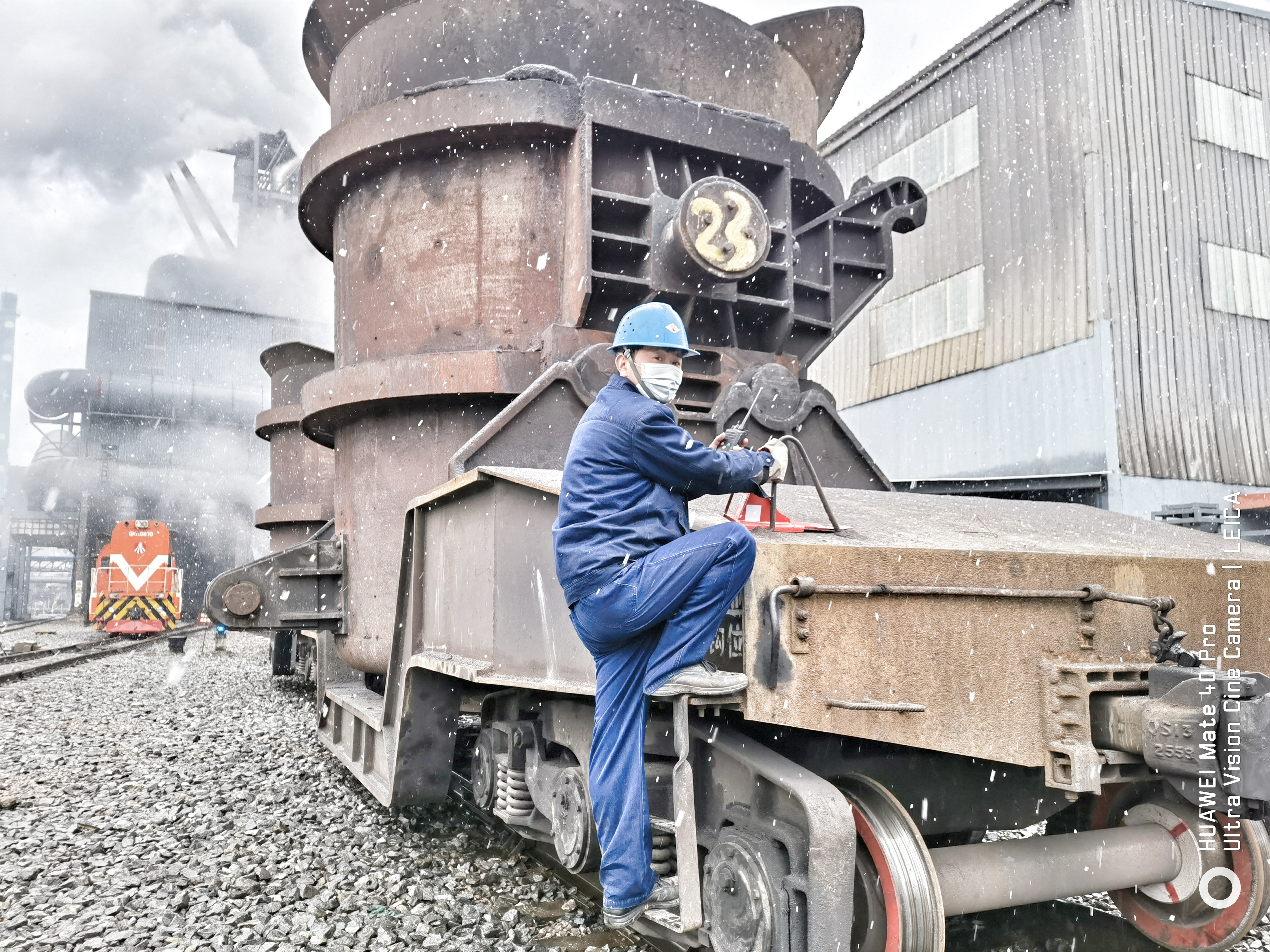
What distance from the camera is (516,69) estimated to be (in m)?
4.77

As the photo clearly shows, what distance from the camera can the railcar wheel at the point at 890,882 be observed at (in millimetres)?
2342

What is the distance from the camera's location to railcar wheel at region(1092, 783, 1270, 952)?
286cm

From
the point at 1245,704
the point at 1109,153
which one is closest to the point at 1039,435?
the point at 1109,153

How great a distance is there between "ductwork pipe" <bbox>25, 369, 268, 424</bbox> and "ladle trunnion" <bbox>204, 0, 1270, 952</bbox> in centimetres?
2769

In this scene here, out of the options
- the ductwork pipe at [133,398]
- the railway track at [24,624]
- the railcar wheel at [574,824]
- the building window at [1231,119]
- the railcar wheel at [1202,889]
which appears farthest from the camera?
the ductwork pipe at [133,398]

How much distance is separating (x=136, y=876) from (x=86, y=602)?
24.1m

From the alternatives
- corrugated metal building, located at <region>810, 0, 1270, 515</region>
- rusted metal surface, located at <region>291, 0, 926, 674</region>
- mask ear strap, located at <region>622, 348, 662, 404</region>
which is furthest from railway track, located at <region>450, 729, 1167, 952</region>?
corrugated metal building, located at <region>810, 0, 1270, 515</region>

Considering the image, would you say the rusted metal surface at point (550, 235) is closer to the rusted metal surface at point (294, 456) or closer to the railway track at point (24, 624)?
the rusted metal surface at point (294, 456)

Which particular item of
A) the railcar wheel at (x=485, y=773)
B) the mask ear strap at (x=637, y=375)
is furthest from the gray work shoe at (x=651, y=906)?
the railcar wheel at (x=485, y=773)

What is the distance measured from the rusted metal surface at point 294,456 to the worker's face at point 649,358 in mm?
7201

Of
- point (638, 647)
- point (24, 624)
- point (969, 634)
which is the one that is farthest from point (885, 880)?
point (24, 624)

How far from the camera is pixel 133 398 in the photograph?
31047mm

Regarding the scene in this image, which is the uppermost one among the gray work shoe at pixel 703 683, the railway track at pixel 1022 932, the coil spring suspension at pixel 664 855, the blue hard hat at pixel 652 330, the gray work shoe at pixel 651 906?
the blue hard hat at pixel 652 330

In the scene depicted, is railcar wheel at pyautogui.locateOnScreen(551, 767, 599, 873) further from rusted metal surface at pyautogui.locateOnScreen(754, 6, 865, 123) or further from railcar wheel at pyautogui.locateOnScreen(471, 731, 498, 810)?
rusted metal surface at pyautogui.locateOnScreen(754, 6, 865, 123)
